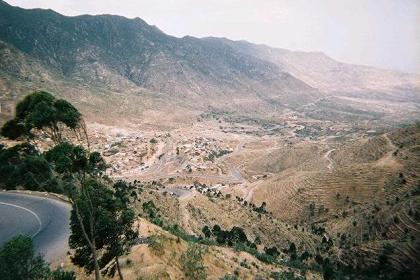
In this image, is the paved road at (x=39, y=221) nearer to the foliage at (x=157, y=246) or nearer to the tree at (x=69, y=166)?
the foliage at (x=157, y=246)

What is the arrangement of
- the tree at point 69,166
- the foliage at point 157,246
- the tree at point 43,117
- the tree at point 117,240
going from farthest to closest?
1. the foliage at point 157,246
2. the tree at point 117,240
3. the tree at point 69,166
4. the tree at point 43,117

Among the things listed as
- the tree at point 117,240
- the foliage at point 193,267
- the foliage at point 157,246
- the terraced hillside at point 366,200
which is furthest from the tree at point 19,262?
the terraced hillside at point 366,200

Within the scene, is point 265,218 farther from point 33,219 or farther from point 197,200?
point 33,219

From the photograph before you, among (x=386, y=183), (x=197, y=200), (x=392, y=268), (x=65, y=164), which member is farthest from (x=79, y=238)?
(x=386, y=183)

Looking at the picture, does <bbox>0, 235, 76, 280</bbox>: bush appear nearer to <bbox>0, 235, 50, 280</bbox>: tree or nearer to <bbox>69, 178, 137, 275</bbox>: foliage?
<bbox>0, 235, 50, 280</bbox>: tree

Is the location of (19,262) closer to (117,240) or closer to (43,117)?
(117,240)

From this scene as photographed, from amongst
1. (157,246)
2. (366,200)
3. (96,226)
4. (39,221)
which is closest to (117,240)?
(96,226)
